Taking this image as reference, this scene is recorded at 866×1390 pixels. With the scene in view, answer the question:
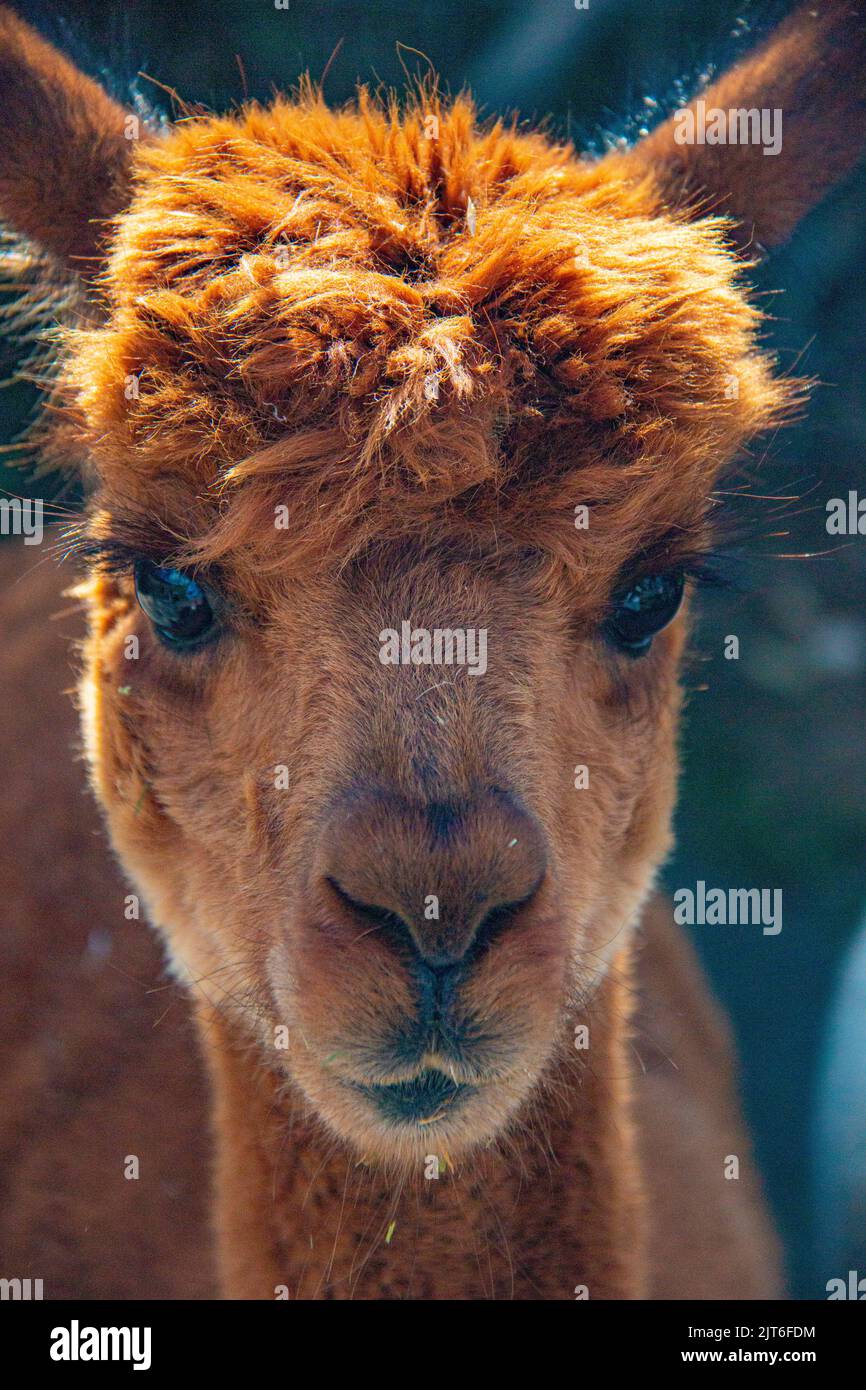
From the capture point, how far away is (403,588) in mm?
2195

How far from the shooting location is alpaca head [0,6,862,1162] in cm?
204

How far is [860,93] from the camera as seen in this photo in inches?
110

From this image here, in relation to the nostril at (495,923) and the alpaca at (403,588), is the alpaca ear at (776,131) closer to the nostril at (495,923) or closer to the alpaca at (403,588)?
the alpaca at (403,588)

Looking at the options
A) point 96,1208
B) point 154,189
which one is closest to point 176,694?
point 154,189

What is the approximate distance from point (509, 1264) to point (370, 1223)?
315 millimetres

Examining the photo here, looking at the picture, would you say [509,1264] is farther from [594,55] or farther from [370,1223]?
[594,55]

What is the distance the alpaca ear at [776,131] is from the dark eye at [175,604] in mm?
1470

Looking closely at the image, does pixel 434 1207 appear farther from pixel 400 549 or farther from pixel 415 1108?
pixel 400 549

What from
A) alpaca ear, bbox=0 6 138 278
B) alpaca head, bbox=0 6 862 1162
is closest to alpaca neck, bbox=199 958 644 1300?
alpaca head, bbox=0 6 862 1162

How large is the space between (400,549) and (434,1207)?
4.62ft
